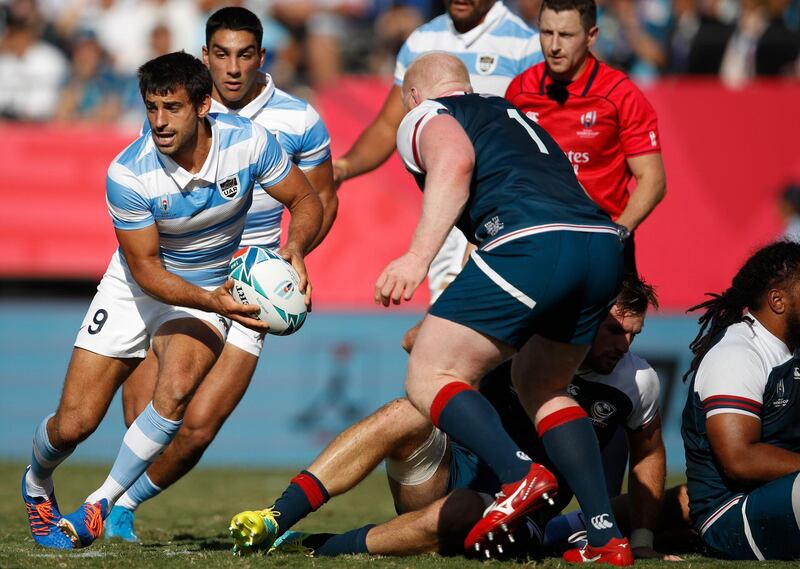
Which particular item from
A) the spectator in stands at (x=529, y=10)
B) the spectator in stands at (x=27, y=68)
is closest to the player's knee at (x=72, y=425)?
the spectator in stands at (x=27, y=68)

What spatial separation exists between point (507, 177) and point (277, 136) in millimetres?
2446

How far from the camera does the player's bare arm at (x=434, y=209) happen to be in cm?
447

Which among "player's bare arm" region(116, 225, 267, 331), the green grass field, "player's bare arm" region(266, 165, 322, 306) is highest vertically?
"player's bare arm" region(266, 165, 322, 306)

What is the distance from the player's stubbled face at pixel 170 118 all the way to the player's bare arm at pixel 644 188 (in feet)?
8.12

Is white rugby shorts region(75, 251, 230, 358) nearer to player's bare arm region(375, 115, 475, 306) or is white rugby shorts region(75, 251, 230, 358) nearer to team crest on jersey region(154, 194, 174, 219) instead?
team crest on jersey region(154, 194, 174, 219)

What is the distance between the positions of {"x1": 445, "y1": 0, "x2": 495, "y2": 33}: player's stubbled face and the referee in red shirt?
1.09 meters

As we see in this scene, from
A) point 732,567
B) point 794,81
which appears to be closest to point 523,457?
point 732,567

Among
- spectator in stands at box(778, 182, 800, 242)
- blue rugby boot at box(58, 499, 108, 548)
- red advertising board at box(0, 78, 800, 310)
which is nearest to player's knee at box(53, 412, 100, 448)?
blue rugby boot at box(58, 499, 108, 548)

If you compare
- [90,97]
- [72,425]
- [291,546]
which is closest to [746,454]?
[291,546]

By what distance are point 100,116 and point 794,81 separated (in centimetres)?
778

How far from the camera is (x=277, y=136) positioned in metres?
6.81

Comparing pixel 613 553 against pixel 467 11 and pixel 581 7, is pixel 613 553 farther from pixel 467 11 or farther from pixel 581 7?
pixel 467 11

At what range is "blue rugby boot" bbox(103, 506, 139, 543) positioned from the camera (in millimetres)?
6279

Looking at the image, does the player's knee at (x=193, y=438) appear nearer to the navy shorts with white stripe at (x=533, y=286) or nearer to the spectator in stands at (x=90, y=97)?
the navy shorts with white stripe at (x=533, y=286)
